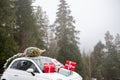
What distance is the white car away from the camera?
9.91 meters

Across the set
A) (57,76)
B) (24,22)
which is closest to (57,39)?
(24,22)

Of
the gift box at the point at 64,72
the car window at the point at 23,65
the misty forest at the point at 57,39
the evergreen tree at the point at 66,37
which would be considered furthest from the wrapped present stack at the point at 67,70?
the evergreen tree at the point at 66,37

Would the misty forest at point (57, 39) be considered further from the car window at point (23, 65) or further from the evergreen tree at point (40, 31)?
the car window at point (23, 65)

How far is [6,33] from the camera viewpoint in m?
27.2

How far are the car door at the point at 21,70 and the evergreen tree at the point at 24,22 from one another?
20.7 m

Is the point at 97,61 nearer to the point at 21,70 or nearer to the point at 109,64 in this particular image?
the point at 109,64

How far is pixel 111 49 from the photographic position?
56781 millimetres

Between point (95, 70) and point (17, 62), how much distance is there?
50.4m

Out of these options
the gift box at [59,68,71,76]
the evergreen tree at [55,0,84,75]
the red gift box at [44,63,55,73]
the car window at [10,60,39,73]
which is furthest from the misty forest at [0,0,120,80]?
the gift box at [59,68,71,76]

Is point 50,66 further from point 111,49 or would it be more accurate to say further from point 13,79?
point 111,49

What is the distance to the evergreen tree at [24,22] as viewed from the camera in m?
32.6

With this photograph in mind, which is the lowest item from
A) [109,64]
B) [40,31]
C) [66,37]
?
[109,64]

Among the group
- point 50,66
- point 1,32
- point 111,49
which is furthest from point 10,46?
point 111,49

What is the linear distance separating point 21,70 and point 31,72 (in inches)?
33.9
